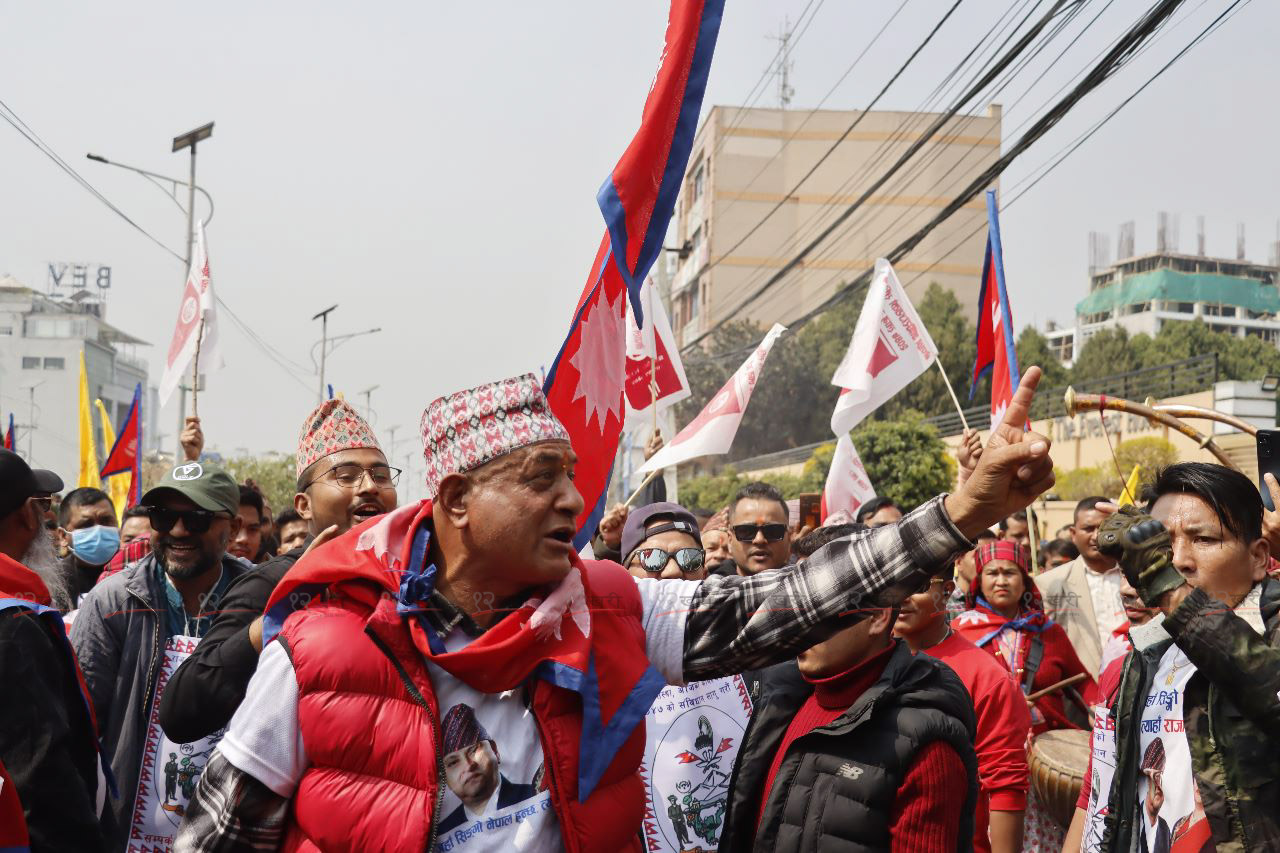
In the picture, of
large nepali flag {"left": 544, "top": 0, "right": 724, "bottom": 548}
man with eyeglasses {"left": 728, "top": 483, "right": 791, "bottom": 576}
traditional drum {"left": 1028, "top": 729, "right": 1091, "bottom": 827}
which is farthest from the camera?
man with eyeglasses {"left": 728, "top": 483, "right": 791, "bottom": 576}

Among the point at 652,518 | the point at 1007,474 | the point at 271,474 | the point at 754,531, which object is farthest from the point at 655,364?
the point at 271,474

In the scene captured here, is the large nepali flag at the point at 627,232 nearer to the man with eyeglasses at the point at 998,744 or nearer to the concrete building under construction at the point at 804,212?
the man with eyeglasses at the point at 998,744

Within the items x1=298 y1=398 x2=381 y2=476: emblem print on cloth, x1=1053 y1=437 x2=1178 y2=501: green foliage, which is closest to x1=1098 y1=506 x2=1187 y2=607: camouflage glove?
x1=298 y1=398 x2=381 y2=476: emblem print on cloth

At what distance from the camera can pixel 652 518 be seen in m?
5.12

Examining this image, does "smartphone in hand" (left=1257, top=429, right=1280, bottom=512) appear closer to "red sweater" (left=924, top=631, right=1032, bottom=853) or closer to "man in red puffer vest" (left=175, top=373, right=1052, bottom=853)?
"red sweater" (left=924, top=631, right=1032, bottom=853)

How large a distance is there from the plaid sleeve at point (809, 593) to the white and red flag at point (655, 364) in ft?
15.9

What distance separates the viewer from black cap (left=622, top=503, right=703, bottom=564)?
16.4 feet

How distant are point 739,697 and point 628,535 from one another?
1327mm

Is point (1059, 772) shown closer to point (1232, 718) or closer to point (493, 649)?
point (1232, 718)

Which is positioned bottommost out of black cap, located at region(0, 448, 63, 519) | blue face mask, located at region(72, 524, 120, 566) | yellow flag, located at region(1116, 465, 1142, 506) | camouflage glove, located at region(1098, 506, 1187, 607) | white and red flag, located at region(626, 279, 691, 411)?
blue face mask, located at region(72, 524, 120, 566)

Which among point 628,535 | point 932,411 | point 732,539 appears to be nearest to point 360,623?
point 628,535

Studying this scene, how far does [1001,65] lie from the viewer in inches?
441

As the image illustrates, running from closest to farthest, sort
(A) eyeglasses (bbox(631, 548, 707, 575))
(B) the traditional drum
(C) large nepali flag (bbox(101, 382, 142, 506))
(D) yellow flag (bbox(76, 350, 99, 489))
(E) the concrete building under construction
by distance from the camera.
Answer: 1. (B) the traditional drum
2. (A) eyeglasses (bbox(631, 548, 707, 575))
3. (C) large nepali flag (bbox(101, 382, 142, 506))
4. (D) yellow flag (bbox(76, 350, 99, 489))
5. (E) the concrete building under construction

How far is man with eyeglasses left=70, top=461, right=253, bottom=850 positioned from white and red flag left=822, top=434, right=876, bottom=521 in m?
5.28
